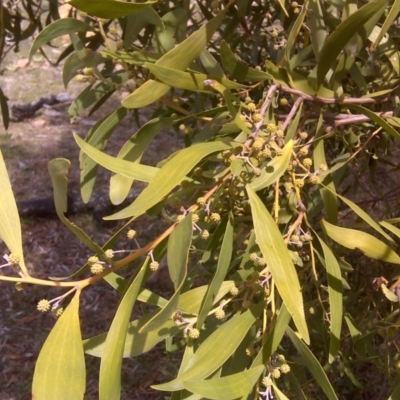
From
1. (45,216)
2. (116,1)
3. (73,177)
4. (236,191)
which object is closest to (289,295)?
(236,191)

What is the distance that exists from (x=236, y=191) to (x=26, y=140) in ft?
10.3

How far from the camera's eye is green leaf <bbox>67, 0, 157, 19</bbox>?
572mm

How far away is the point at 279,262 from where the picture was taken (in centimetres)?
60

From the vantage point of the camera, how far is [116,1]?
573 mm

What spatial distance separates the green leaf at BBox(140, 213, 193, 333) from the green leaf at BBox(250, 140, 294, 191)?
9cm

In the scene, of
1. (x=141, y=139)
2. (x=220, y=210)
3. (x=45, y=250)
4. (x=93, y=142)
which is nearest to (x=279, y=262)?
(x=220, y=210)

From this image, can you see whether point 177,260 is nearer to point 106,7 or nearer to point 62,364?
point 62,364

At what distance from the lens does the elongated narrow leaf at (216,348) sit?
2.14 feet

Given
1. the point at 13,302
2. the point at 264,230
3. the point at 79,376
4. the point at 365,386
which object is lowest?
the point at 13,302

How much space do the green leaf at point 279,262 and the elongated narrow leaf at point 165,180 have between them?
0.24ft

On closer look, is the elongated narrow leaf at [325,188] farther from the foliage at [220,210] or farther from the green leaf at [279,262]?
the green leaf at [279,262]

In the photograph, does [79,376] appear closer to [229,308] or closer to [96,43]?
[229,308]

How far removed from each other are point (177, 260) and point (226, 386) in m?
0.15

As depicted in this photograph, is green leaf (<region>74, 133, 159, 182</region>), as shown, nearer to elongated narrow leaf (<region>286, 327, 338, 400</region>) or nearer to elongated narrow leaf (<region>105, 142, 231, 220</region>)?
elongated narrow leaf (<region>105, 142, 231, 220</region>)
